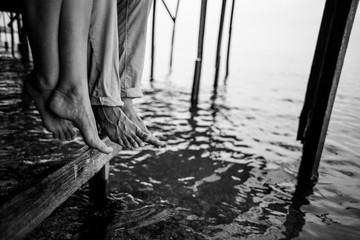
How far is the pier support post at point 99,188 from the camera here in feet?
7.68

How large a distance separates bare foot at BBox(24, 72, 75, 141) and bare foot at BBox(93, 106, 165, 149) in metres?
0.19

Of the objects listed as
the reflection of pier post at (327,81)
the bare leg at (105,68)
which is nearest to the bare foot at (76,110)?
the bare leg at (105,68)

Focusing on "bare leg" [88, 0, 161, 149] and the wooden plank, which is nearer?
the wooden plank

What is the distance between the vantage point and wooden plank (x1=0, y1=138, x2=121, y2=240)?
1.02m

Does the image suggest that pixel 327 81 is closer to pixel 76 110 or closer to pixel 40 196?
pixel 76 110

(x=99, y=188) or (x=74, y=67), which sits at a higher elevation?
(x=74, y=67)

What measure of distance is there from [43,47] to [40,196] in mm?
685

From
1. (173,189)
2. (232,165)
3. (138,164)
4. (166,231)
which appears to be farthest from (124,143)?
(232,165)

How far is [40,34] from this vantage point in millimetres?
1095

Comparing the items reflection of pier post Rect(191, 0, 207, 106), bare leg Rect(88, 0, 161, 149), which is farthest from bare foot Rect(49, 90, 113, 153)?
reflection of pier post Rect(191, 0, 207, 106)

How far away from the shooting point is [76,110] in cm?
122

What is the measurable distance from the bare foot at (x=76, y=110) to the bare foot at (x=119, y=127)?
197mm

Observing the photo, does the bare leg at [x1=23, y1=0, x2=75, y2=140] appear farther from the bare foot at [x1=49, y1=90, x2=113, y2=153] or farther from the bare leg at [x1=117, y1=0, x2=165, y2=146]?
the bare leg at [x1=117, y1=0, x2=165, y2=146]

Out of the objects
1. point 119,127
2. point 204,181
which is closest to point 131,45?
point 119,127
